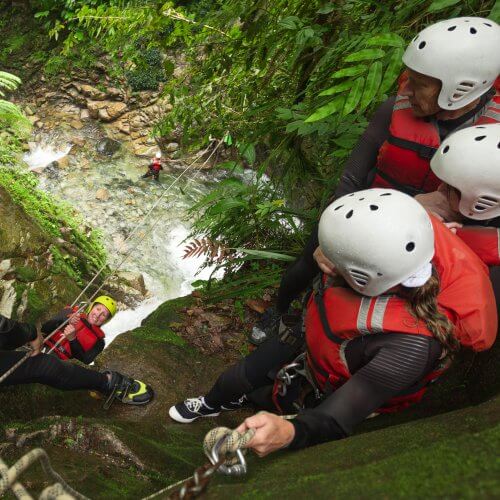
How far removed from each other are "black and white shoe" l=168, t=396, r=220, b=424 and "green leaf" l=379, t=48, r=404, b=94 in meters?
2.16

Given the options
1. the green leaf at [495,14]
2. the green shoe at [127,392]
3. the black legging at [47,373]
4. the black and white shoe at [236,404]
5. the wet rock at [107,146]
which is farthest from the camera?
the wet rock at [107,146]

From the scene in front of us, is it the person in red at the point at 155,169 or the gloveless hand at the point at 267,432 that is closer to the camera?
the gloveless hand at the point at 267,432

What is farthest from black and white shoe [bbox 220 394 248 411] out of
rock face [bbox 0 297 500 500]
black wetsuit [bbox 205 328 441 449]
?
black wetsuit [bbox 205 328 441 449]

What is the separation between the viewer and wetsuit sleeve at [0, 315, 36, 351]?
2498mm

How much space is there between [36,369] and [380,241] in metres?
2.32

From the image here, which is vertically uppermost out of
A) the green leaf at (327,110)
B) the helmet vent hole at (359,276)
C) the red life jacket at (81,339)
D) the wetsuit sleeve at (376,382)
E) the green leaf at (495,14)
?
the green leaf at (495,14)

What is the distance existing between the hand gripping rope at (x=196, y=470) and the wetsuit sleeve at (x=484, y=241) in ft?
4.42

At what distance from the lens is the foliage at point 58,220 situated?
24.8ft

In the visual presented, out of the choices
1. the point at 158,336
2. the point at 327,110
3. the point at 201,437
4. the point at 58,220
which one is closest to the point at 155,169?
the point at 58,220

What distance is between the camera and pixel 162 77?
12078mm

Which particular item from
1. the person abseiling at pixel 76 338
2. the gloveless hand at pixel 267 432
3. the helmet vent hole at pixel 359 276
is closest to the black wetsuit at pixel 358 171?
the helmet vent hole at pixel 359 276

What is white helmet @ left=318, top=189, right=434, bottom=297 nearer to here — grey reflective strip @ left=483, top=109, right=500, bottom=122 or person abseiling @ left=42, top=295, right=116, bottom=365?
grey reflective strip @ left=483, top=109, right=500, bottom=122

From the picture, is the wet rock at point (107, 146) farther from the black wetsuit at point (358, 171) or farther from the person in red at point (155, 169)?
the black wetsuit at point (358, 171)

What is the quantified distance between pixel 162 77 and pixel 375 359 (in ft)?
39.3
